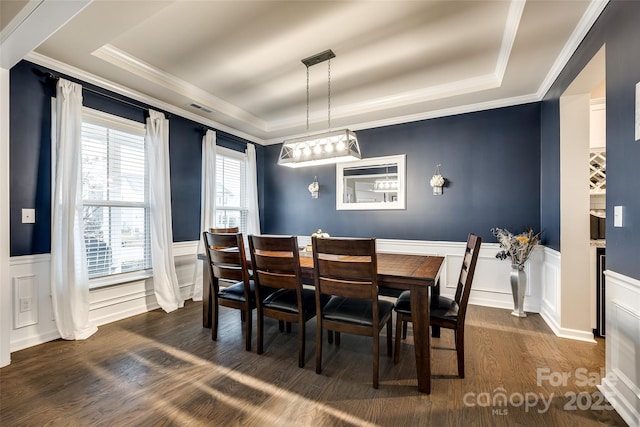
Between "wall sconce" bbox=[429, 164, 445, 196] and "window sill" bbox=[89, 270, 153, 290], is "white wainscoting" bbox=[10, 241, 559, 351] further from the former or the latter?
"wall sconce" bbox=[429, 164, 445, 196]

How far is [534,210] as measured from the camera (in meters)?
3.40

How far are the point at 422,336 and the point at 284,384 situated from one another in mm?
998

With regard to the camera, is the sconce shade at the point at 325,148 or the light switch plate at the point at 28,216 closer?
the light switch plate at the point at 28,216

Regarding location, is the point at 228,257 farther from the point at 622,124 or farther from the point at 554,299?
the point at 554,299

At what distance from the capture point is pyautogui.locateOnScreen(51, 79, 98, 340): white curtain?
260 centimetres

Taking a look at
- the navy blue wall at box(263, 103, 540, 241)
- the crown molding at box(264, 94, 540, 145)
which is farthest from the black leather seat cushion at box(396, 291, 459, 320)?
the crown molding at box(264, 94, 540, 145)

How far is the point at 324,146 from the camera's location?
9.43 feet

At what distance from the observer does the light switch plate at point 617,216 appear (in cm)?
169

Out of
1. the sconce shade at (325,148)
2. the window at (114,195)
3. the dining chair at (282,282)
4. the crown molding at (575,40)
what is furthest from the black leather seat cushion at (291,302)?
the crown molding at (575,40)

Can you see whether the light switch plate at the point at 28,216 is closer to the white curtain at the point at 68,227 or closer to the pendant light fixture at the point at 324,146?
the white curtain at the point at 68,227

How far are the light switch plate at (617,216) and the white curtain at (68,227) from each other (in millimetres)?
4289

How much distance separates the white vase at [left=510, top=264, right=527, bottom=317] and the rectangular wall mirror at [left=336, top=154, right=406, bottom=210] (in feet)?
5.16

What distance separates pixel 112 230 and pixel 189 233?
3.10 feet

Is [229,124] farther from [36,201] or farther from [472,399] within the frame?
[472,399]
